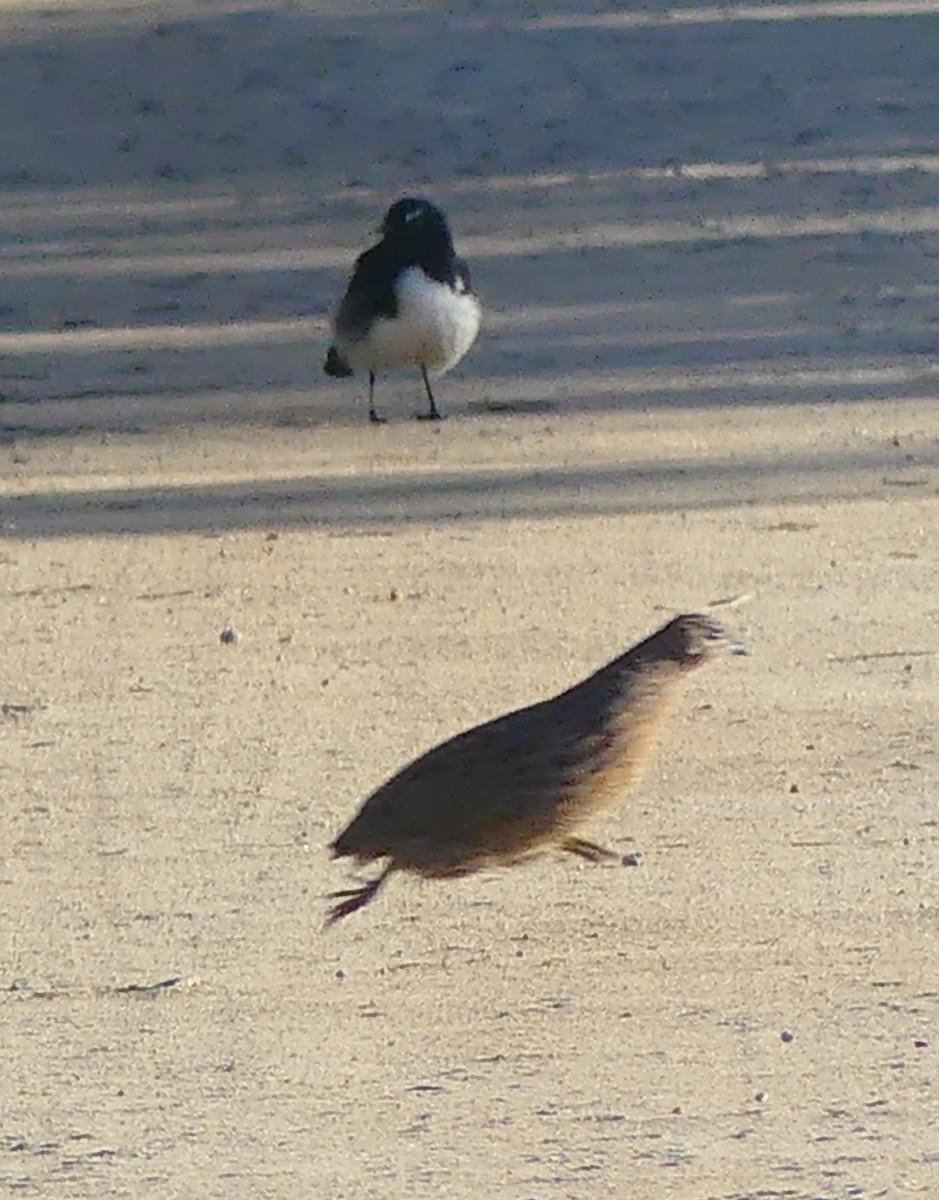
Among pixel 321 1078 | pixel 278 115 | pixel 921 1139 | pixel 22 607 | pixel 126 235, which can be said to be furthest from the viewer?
pixel 278 115

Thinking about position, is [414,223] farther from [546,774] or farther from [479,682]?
[546,774]

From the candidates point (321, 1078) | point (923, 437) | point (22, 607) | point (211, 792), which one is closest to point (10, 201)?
point (923, 437)

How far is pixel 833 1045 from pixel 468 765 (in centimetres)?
78

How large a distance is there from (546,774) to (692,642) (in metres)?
0.30

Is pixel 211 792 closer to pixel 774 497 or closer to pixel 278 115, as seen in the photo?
pixel 774 497

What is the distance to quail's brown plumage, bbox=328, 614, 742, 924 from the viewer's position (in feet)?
15.5

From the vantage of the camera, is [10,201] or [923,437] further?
[10,201]

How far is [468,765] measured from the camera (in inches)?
189

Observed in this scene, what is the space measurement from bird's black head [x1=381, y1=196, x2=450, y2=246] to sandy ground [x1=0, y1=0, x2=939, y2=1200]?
2.09 ft

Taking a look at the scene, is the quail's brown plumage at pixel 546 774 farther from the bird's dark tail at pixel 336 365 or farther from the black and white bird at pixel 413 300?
the bird's dark tail at pixel 336 365

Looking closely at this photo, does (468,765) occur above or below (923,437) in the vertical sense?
above

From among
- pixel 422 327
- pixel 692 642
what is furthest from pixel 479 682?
pixel 422 327

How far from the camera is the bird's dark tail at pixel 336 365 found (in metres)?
11.6

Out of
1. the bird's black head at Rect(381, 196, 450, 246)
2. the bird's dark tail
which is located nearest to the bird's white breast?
the bird's black head at Rect(381, 196, 450, 246)
